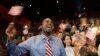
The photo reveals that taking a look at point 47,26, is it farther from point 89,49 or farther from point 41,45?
point 89,49

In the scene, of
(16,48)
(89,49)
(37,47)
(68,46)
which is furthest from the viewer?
(68,46)

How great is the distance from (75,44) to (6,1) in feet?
13.8

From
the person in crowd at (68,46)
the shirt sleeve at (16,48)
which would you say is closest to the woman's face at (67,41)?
the person in crowd at (68,46)

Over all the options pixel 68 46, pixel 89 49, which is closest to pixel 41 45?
pixel 89 49

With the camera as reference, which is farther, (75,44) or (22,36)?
(22,36)

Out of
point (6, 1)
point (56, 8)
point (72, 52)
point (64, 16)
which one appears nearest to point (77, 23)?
point (64, 16)

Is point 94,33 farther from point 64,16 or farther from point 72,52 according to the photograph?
point 64,16

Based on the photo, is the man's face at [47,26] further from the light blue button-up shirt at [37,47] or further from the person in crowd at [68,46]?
the person in crowd at [68,46]

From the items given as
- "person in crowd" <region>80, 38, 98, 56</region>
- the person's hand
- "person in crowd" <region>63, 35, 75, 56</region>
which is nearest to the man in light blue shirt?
the person's hand

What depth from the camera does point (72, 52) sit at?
4.75 meters

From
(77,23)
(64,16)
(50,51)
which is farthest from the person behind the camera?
(64,16)

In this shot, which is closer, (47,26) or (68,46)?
(47,26)

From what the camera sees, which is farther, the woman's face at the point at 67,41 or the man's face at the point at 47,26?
the woman's face at the point at 67,41

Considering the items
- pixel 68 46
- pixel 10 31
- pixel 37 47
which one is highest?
pixel 10 31
